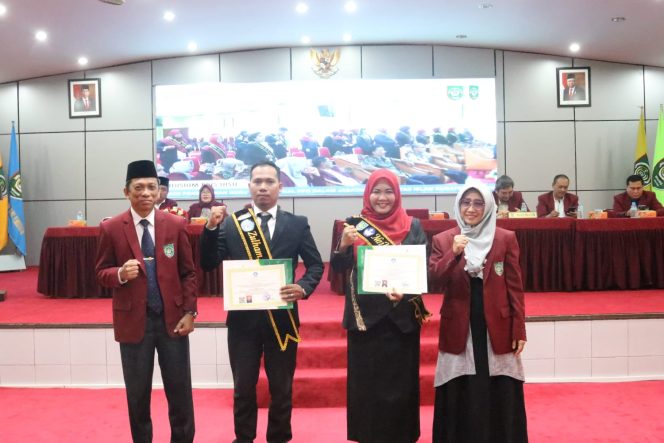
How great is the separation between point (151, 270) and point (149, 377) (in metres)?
0.46

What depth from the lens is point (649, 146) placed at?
29.2 ft

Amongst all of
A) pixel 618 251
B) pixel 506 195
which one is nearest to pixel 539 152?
pixel 506 195

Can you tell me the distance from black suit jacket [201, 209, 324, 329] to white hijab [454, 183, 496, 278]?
671 millimetres

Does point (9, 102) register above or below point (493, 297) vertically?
above

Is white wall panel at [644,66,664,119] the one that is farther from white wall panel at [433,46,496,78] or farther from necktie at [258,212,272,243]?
necktie at [258,212,272,243]

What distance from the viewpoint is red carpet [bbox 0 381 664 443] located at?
10.8 feet

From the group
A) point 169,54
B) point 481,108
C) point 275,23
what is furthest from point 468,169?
point 169,54

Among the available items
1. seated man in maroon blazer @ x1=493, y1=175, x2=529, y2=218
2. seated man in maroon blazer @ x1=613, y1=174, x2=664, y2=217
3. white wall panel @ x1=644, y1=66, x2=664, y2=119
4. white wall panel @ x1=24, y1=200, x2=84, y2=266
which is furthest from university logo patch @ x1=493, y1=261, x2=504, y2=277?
white wall panel @ x1=24, y1=200, x2=84, y2=266

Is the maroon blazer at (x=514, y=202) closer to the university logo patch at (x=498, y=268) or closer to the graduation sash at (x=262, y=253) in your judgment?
the university logo patch at (x=498, y=268)

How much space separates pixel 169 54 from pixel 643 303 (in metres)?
6.86

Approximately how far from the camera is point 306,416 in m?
3.66

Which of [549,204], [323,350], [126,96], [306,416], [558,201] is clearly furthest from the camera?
[126,96]

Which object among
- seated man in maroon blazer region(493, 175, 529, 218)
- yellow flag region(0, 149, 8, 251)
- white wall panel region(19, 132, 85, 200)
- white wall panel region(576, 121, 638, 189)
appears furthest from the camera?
white wall panel region(19, 132, 85, 200)

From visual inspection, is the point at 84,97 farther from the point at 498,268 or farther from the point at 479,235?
the point at 498,268
